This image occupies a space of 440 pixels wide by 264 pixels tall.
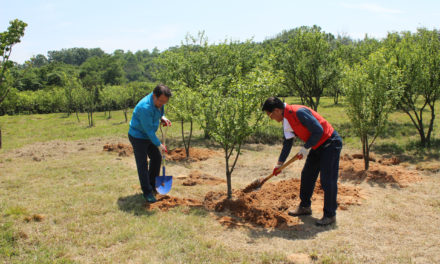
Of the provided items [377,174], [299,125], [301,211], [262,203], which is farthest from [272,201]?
[377,174]

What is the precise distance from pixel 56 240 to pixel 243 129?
11.7 feet

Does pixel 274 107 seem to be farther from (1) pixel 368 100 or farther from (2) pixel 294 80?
(2) pixel 294 80

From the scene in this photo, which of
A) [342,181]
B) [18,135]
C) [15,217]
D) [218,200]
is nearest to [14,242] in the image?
[15,217]

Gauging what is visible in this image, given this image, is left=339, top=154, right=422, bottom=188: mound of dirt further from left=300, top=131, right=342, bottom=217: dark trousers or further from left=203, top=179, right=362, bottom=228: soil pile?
left=300, top=131, right=342, bottom=217: dark trousers

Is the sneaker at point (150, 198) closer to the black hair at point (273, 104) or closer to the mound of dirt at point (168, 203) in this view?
the mound of dirt at point (168, 203)

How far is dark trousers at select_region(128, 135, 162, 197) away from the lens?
5699mm

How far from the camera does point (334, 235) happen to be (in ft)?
15.4

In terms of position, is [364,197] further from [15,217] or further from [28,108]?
[28,108]

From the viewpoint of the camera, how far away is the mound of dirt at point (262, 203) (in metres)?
5.25

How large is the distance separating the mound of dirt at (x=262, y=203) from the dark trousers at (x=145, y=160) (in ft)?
1.40

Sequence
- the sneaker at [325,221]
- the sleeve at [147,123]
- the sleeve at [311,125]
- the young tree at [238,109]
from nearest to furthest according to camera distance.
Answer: the sleeve at [311,125] → the sneaker at [325,221] → the sleeve at [147,123] → the young tree at [238,109]

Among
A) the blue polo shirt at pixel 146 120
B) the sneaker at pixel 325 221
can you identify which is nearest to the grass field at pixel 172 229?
the sneaker at pixel 325 221

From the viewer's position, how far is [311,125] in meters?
4.62

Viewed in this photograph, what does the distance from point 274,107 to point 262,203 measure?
2230 mm
